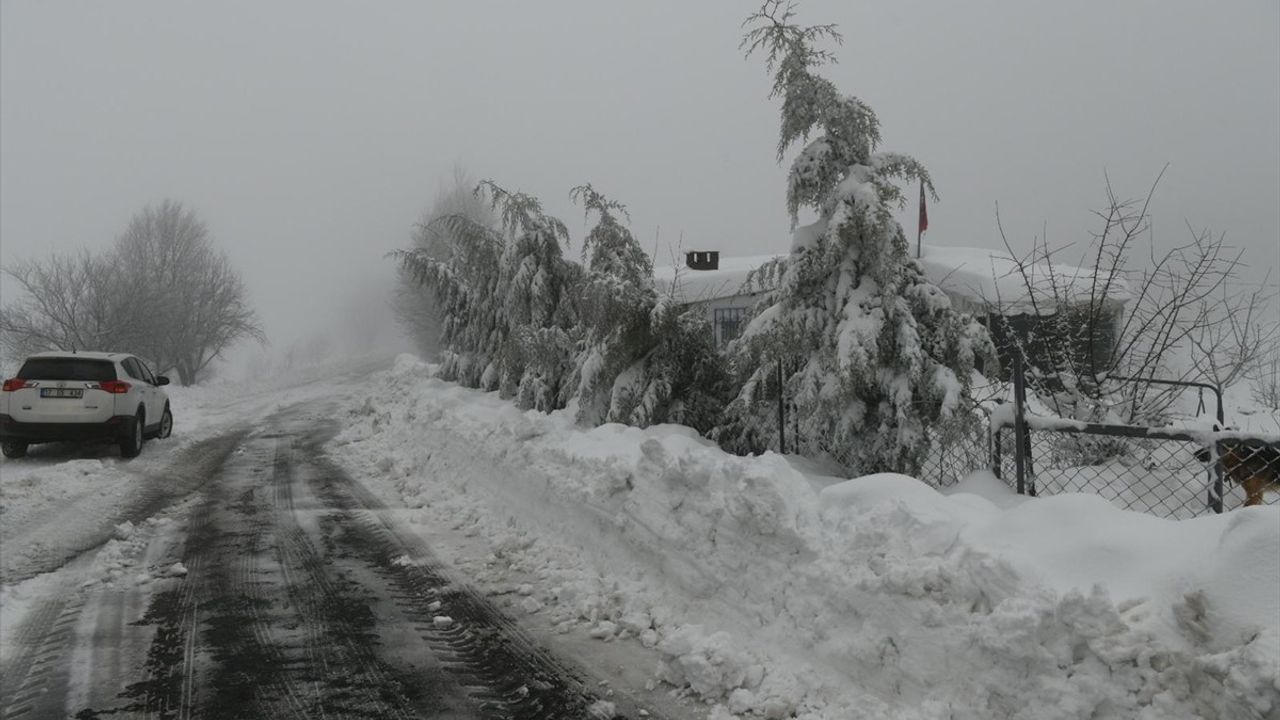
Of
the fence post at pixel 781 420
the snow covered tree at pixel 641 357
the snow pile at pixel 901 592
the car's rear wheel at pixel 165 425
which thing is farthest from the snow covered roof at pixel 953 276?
the car's rear wheel at pixel 165 425

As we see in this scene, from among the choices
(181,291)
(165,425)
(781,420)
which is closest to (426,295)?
(181,291)

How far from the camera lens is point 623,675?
13.0ft

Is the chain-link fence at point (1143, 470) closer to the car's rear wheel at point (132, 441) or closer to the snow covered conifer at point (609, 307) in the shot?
the snow covered conifer at point (609, 307)

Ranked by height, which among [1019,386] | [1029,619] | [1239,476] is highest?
[1019,386]

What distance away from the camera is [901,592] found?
3430 mm

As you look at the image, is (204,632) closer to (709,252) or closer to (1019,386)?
(1019,386)

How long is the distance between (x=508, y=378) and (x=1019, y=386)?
9.54 metres

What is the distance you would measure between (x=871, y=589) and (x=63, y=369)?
1220 cm

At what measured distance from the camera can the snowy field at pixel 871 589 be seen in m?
2.61

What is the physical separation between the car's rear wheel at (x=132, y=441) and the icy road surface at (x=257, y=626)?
3.50 m

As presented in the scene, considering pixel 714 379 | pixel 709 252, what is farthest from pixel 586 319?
pixel 709 252

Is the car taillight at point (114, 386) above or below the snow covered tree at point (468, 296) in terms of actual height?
below

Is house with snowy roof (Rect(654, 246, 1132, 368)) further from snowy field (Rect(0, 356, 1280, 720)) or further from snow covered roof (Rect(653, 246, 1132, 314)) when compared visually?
snowy field (Rect(0, 356, 1280, 720))

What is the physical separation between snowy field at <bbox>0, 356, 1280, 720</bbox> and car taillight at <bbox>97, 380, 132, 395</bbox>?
15.6 ft
